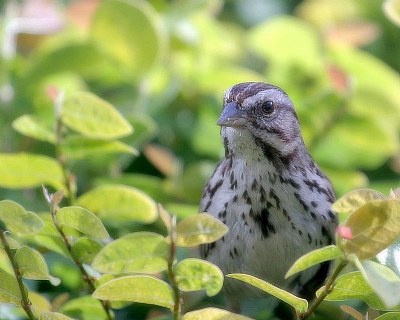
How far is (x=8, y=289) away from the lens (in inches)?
68.3

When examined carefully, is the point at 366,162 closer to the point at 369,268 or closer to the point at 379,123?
the point at 379,123

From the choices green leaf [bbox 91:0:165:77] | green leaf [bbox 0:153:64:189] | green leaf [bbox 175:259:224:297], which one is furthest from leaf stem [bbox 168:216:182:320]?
green leaf [bbox 91:0:165:77]

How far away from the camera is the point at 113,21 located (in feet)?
9.36

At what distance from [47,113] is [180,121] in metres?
0.43

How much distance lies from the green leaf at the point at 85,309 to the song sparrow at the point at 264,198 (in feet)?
1.87

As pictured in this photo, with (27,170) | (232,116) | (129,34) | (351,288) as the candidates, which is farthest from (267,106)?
(351,288)

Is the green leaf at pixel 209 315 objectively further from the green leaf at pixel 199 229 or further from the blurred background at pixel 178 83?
the blurred background at pixel 178 83

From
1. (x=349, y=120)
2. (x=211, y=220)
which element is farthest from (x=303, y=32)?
(x=211, y=220)

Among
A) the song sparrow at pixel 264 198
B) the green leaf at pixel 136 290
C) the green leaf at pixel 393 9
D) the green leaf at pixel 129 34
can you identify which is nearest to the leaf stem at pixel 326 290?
the green leaf at pixel 136 290

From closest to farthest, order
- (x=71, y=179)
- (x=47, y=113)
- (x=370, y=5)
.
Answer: (x=71, y=179), (x=47, y=113), (x=370, y=5)

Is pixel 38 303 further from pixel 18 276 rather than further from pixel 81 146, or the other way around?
pixel 81 146

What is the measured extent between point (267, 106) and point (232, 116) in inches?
5.8

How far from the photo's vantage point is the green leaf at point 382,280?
1419mm

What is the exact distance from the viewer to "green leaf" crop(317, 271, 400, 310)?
1647 mm
